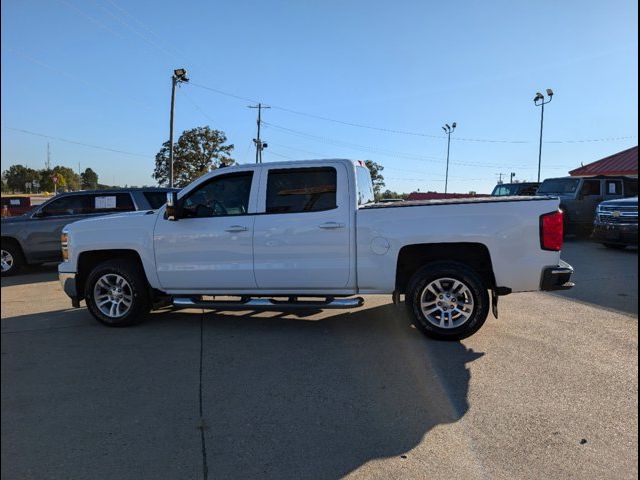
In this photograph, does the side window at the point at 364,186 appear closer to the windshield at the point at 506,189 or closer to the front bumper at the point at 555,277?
the front bumper at the point at 555,277

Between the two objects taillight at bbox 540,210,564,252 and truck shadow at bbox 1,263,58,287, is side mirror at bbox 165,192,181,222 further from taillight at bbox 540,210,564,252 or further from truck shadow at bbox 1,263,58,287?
truck shadow at bbox 1,263,58,287

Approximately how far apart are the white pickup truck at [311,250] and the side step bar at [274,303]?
0.02 m

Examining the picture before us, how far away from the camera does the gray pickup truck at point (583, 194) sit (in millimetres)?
15844

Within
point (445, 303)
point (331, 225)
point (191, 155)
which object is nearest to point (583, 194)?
point (445, 303)

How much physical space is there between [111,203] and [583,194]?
14410 millimetres

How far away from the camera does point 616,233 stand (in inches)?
476

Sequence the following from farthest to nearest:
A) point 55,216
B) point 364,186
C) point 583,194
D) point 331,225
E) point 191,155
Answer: point 191,155, point 583,194, point 55,216, point 364,186, point 331,225

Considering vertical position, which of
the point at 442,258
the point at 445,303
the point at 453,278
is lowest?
the point at 445,303

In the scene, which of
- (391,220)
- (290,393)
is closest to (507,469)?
(290,393)

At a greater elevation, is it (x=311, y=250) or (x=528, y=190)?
(x=528, y=190)

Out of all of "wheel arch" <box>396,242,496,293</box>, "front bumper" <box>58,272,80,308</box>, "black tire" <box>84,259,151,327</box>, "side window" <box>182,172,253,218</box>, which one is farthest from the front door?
"wheel arch" <box>396,242,496,293</box>

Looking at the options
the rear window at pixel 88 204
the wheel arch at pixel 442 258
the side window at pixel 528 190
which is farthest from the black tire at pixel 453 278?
the side window at pixel 528 190

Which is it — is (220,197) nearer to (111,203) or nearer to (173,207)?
(173,207)

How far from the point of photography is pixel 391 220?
526 centimetres
